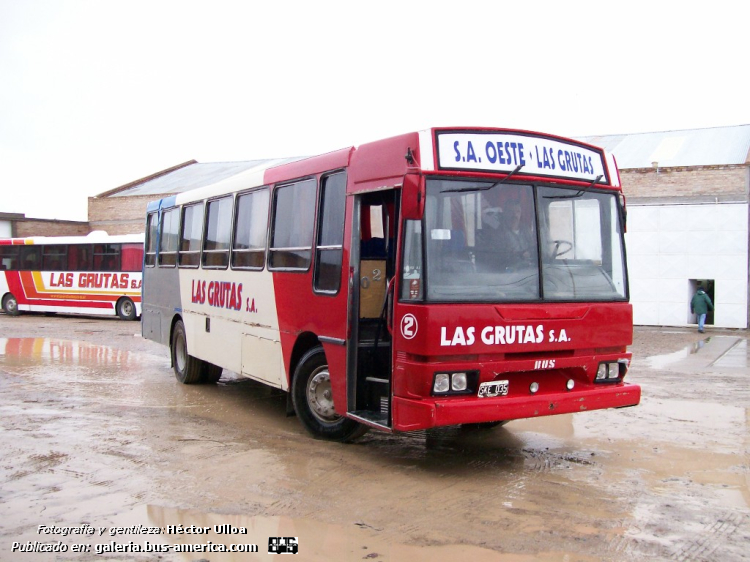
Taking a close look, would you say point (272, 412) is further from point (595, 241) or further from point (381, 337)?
point (595, 241)

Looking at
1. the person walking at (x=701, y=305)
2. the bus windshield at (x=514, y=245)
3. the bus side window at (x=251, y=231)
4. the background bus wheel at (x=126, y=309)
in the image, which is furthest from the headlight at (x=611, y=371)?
the background bus wheel at (x=126, y=309)

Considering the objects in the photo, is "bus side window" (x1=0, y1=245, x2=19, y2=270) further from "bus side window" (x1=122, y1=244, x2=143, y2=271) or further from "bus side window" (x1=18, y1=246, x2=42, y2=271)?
"bus side window" (x1=122, y1=244, x2=143, y2=271)

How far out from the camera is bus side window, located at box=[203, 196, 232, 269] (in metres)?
10.3

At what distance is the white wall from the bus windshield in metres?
19.2

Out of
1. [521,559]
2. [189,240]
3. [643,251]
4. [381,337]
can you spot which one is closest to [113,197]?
[643,251]

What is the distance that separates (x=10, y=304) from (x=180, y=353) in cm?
2218

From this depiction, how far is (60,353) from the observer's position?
1636cm

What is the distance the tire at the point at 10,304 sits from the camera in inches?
1220

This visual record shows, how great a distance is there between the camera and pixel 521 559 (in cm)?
469

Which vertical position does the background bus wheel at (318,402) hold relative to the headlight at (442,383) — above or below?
below

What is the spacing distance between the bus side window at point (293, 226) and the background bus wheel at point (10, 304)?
85.0 feet

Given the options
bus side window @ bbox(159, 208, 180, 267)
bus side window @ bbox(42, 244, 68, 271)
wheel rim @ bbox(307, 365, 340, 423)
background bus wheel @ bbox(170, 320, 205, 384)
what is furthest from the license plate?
bus side window @ bbox(42, 244, 68, 271)

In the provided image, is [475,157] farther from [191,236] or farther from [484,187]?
[191,236]

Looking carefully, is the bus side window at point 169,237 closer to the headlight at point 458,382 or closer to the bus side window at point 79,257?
the headlight at point 458,382
